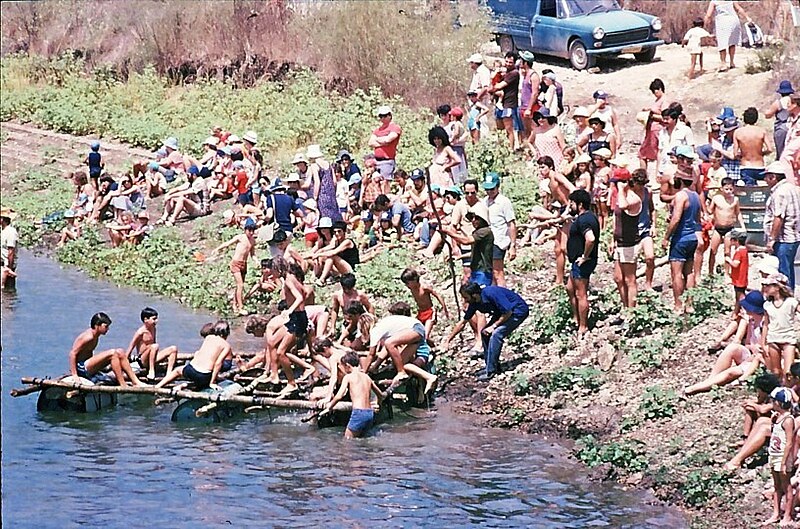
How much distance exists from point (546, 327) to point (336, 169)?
21.6 feet

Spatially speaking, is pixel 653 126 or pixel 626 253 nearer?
pixel 626 253

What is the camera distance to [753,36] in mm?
29453

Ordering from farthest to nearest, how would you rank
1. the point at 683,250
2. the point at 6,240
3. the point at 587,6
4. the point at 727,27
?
the point at 587,6
the point at 727,27
the point at 6,240
the point at 683,250

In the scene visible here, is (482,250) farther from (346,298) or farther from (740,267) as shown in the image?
(740,267)

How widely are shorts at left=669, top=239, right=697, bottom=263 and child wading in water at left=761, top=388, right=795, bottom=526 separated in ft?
13.7

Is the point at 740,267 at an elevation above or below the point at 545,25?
below

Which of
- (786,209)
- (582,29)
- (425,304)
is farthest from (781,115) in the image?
(582,29)

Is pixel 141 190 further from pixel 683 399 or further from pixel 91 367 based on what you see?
pixel 683 399

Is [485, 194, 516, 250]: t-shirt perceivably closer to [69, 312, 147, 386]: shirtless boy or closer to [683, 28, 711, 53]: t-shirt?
[69, 312, 147, 386]: shirtless boy

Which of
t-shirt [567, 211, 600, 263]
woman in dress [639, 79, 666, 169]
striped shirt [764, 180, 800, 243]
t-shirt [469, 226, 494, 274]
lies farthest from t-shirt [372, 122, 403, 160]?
striped shirt [764, 180, 800, 243]

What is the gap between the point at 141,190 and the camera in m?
27.1

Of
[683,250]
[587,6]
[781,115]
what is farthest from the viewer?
[587,6]

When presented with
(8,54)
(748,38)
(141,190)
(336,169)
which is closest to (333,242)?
(336,169)

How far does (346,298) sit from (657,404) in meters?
4.45
